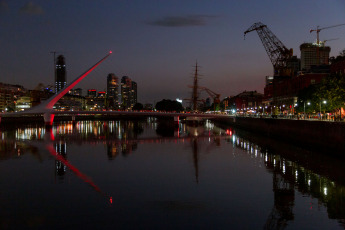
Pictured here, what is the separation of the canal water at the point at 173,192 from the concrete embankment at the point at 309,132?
1.12 meters

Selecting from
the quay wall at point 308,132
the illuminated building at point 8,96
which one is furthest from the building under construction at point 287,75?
the illuminated building at point 8,96

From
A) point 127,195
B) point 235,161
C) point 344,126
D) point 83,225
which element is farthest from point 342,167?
point 83,225

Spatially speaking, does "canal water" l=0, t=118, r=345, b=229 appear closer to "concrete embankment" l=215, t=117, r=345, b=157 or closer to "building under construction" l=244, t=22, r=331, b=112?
"concrete embankment" l=215, t=117, r=345, b=157

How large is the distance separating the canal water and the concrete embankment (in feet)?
3.67

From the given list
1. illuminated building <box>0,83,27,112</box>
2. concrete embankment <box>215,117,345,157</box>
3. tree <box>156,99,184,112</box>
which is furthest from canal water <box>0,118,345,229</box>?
illuminated building <box>0,83,27,112</box>

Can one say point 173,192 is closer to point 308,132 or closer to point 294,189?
point 294,189

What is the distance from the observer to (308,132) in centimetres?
2931

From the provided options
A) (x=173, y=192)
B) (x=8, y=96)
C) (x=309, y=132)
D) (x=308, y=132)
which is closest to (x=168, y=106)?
(x=8, y=96)

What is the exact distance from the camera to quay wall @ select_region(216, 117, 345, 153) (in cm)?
2348

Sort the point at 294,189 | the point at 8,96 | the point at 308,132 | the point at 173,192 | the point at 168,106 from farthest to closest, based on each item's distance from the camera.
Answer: the point at 8,96, the point at 168,106, the point at 308,132, the point at 294,189, the point at 173,192

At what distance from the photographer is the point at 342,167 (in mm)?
20219

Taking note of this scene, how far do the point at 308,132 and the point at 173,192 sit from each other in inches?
686

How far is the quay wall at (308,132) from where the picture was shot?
23.5 metres

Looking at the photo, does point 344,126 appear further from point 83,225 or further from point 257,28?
point 257,28
